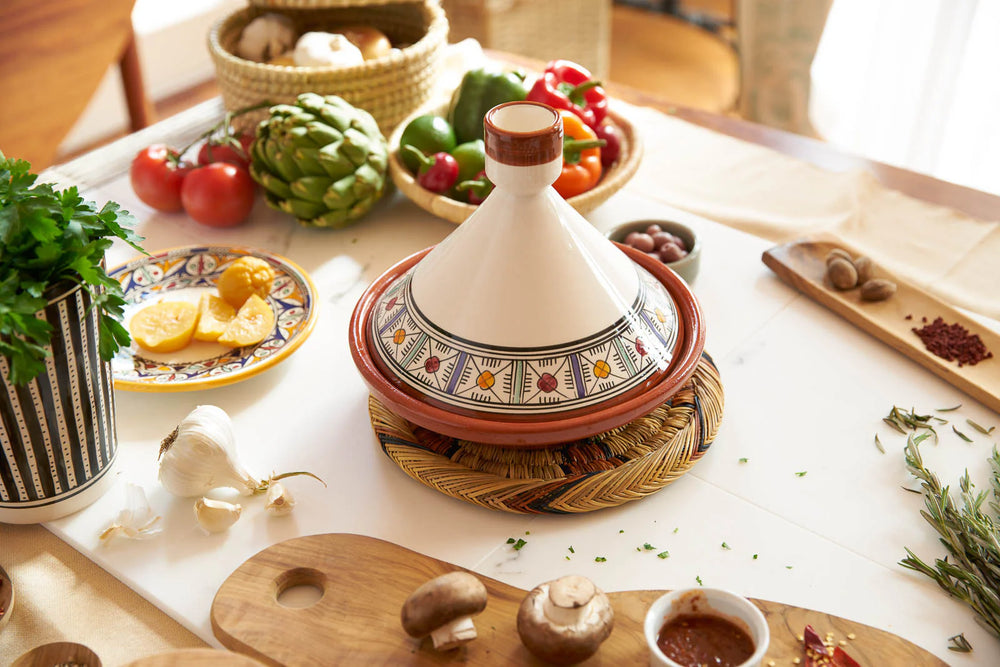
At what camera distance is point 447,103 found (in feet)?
5.45

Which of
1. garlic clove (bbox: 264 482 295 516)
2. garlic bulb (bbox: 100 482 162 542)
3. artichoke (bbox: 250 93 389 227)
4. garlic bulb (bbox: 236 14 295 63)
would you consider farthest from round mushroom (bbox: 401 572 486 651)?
garlic bulb (bbox: 236 14 295 63)

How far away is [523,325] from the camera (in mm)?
970

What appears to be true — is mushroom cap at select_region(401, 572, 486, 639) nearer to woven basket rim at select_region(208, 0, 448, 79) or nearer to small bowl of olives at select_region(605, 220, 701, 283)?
small bowl of olives at select_region(605, 220, 701, 283)

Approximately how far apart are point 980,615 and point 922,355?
407 mm

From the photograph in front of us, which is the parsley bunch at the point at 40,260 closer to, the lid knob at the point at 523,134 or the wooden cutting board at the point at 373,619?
the wooden cutting board at the point at 373,619

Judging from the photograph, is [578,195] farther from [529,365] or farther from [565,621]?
[565,621]

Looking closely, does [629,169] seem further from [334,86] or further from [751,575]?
[751,575]

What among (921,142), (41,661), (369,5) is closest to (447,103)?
(369,5)

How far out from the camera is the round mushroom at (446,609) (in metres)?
0.83

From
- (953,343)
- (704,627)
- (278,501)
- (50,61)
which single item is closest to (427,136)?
(278,501)

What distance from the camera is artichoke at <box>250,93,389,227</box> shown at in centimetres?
144

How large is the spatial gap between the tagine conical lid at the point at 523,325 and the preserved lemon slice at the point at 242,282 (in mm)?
361

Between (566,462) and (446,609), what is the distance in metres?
0.25

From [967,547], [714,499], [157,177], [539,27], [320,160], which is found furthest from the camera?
[539,27]
